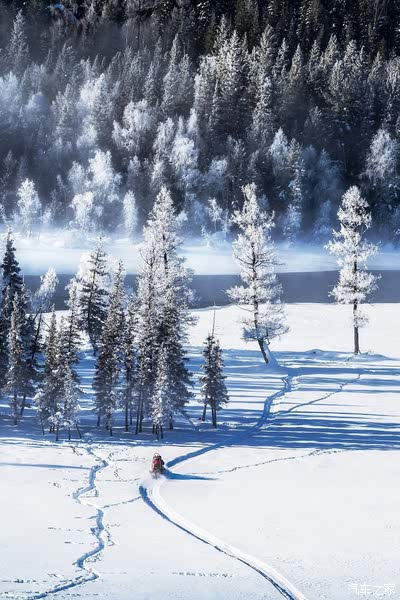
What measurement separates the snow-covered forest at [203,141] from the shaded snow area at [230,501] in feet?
302

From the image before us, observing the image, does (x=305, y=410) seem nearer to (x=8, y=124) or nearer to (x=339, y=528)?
(x=339, y=528)

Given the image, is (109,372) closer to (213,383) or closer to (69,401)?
(69,401)

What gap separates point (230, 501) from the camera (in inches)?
1166

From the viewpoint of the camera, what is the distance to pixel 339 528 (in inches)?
1034

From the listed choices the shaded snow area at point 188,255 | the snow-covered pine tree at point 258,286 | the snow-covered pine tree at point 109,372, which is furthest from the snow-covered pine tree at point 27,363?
the shaded snow area at point 188,255

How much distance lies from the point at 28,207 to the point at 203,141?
36.8m

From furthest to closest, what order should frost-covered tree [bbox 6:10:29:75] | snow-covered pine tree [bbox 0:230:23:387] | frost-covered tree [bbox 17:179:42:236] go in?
frost-covered tree [bbox 6:10:29:75], frost-covered tree [bbox 17:179:42:236], snow-covered pine tree [bbox 0:230:23:387]

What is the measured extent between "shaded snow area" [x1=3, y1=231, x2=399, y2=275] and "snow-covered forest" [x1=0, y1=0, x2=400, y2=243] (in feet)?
12.7

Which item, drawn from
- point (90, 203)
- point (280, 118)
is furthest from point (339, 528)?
point (280, 118)

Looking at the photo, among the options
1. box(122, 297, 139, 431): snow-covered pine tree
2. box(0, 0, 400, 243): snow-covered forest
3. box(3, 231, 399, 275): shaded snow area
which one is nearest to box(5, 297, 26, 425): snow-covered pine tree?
box(122, 297, 139, 431): snow-covered pine tree

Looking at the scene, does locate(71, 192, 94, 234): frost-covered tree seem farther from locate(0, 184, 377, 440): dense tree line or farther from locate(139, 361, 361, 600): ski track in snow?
locate(139, 361, 361, 600): ski track in snow

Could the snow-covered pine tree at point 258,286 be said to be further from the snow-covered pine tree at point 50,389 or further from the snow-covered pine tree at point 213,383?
the snow-covered pine tree at point 50,389

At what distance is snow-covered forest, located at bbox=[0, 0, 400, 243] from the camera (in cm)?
14262

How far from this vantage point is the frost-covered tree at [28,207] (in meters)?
139
